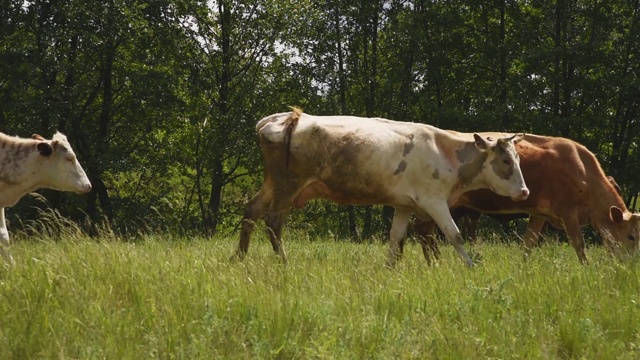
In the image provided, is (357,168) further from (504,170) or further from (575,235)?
(575,235)

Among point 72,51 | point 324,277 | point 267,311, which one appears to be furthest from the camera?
point 72,51

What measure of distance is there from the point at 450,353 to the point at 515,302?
67.6 inches

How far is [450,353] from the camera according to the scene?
511cm

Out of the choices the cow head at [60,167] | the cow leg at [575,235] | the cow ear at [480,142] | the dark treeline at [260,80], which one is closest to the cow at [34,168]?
the cow head at [60,167]

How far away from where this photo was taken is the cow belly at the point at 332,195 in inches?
399

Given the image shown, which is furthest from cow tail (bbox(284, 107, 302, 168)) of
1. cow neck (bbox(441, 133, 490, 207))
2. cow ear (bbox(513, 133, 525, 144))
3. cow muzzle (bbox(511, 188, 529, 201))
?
cow ear (bbox(513, 133, 525, 144))

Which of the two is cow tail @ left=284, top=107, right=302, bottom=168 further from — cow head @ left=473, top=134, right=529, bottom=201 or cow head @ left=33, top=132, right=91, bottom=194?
cow head @ left=33, top=132, right=91, bottom=194

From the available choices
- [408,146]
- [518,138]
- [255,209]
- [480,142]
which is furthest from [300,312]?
[518,138]

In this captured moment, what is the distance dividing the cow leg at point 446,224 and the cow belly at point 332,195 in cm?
66

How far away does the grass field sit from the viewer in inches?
202

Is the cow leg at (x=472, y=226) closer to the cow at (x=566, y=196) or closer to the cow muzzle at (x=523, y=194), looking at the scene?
the cow at (x=566, y=196)

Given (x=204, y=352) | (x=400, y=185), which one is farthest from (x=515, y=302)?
(x=400, y=185)

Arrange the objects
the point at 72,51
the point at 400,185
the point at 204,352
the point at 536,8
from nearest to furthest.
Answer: the point at 204,352
the point at 400,185
the point at 72,51
the point at 536,8

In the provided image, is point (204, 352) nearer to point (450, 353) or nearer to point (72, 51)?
point (450, 353)
